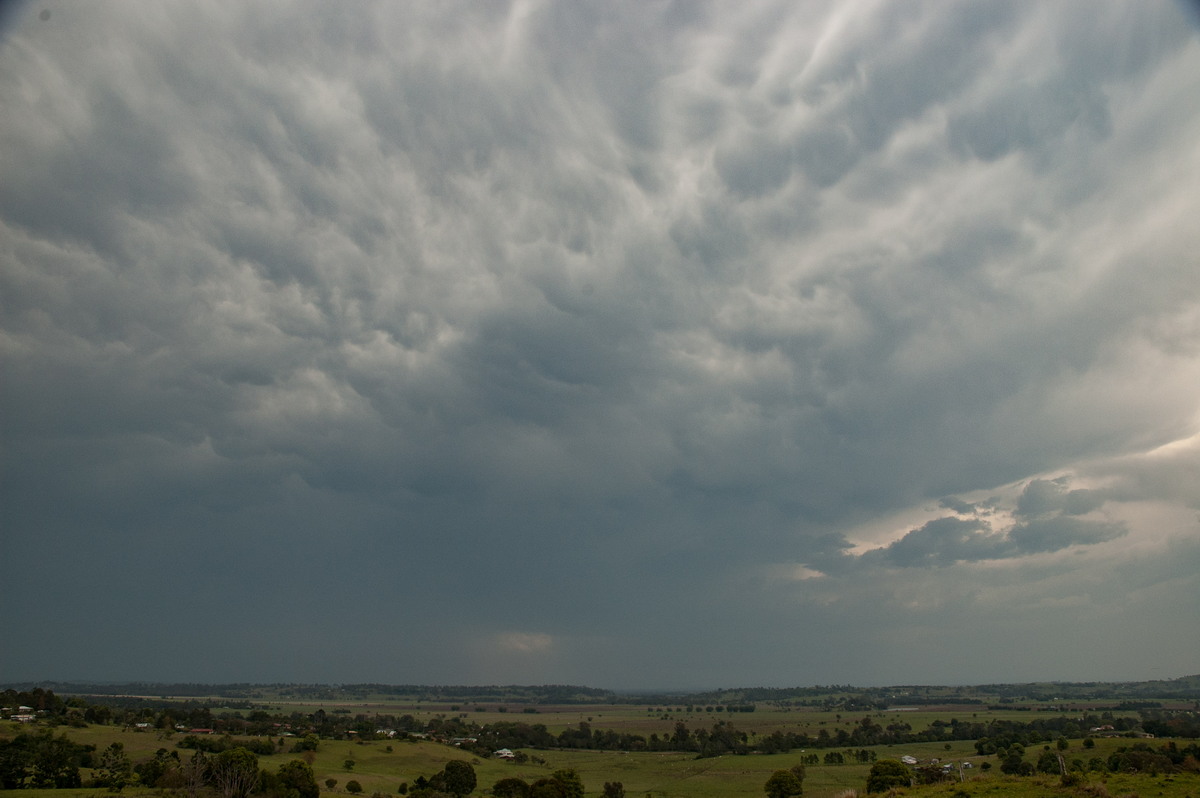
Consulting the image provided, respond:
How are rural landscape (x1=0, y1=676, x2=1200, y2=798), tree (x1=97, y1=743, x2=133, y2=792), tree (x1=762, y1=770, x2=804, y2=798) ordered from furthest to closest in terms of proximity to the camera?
tree (x1=762, y1=770, x2=804, y2=798) < tree (x1=97, y1=743, x2=133, y2=792) < rural landscape (x1=0, y1=676, x2=1200, y2=798)

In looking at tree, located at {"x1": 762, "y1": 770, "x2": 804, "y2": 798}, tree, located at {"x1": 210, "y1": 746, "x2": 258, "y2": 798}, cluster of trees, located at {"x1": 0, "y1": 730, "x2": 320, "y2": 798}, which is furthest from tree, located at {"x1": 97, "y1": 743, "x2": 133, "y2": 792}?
tree, located at {"x1": 762, "y1": 770, "x2": 804, "y2": 798}

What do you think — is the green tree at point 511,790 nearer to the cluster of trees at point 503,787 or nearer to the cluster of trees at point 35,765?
the cluster of trees at point 503,787

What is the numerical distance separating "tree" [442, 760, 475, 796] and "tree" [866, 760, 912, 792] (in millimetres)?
50609

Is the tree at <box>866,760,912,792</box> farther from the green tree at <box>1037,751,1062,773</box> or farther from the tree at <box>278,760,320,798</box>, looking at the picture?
the tree at <box>278,760,320,798</box>

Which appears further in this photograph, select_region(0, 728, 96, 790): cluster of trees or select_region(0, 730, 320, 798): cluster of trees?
select_region(0, 728, 96, 790): cluster of trees

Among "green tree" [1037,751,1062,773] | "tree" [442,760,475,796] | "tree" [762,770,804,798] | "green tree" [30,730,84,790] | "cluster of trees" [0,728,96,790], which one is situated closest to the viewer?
"cluster of trees" [0,728,96,790]

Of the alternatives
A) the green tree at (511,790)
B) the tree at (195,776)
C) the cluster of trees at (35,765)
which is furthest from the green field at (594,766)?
the green tree at (511,790)

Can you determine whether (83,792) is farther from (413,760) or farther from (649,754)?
(649,754)

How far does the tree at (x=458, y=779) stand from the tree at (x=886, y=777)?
50609 mm

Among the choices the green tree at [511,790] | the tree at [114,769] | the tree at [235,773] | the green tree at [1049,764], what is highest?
the tree at [235,773]

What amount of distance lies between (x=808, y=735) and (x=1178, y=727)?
77447 millimetres

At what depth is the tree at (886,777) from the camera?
6788 cm

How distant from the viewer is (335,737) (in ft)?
445

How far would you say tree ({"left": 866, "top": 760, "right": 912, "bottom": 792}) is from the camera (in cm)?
6788
